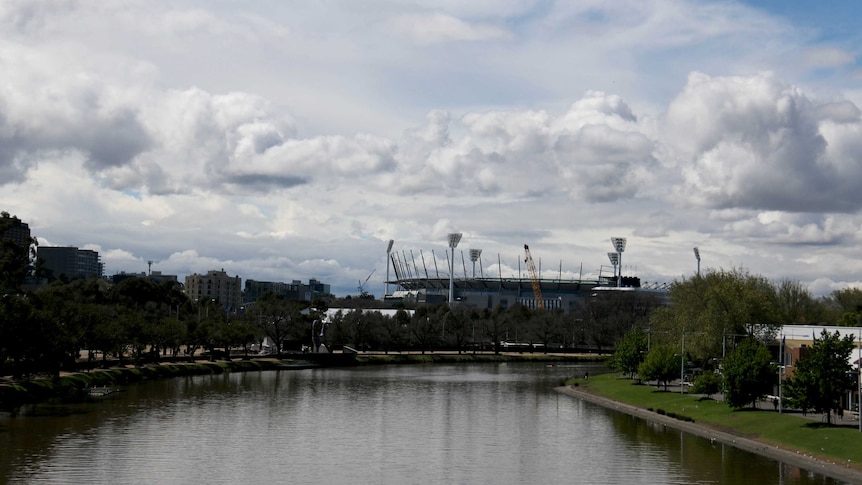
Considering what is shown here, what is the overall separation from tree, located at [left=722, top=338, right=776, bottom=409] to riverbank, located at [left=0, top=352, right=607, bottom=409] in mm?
63509

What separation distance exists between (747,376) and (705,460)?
1627 centimetres

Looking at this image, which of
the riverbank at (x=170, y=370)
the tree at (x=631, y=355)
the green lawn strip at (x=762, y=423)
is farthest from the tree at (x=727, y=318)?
the riverbank at (x=170, y=370)

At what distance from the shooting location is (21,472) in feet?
168

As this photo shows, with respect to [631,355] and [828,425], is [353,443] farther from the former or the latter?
[631,355]

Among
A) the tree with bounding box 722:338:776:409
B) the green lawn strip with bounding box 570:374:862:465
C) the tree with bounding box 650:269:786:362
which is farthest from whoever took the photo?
the tree with bounding box 650:269:786:362

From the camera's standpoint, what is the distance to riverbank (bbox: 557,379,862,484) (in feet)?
182

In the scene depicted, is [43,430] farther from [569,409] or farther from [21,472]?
[569,409]

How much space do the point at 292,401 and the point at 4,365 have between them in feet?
93.3

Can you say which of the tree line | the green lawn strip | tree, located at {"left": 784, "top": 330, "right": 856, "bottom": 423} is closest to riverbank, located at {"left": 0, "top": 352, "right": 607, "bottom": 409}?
the tree line

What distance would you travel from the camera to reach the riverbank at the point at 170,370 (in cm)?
9056

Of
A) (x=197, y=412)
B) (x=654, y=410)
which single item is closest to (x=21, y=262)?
(x=197, y=412)

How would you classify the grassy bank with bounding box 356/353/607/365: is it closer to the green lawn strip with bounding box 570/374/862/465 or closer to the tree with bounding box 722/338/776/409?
the green lawn strip with bounding box 570/374/862/465

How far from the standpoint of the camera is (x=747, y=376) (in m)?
74.8

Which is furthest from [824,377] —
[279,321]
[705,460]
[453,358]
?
[279,321]
